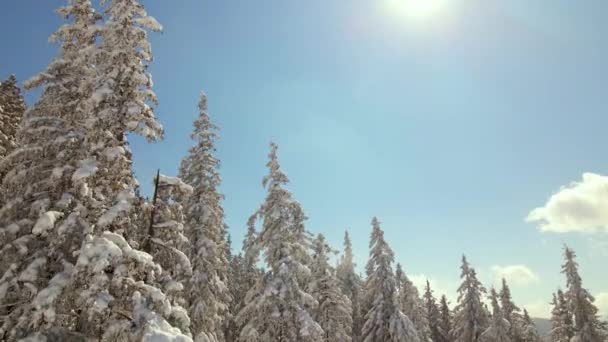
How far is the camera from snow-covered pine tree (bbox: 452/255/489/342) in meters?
45.3

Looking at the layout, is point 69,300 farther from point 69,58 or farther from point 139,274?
point 69,58

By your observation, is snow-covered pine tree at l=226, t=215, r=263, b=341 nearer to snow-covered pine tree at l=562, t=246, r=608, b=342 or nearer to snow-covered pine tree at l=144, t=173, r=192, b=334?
snow-covered pine tree at l=144, t=173, r=192, b=334

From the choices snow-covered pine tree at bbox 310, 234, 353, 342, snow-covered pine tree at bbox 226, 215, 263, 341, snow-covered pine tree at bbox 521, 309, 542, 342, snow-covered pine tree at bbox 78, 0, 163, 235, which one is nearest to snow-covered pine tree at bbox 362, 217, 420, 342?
snow-covered pine tree at bbox 310, 234, 353, 342

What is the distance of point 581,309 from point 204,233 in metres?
39.9

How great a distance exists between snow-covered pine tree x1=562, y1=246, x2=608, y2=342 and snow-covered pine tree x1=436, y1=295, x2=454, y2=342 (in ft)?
70.1

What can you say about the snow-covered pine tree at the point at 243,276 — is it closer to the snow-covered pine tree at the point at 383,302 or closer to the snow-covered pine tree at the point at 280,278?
the snow-covered pine tree at the point at 280,278

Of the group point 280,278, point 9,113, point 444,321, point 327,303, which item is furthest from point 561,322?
point 9,113

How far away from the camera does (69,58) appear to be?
1557 cm

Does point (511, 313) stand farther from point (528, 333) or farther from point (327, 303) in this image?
point (327, 303)

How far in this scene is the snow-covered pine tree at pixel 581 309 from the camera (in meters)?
41.7

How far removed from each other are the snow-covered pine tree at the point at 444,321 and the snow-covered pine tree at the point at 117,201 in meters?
59.5

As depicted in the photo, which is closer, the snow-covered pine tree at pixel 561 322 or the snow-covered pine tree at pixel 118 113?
the snow-covered pine tree at pixel 118 113

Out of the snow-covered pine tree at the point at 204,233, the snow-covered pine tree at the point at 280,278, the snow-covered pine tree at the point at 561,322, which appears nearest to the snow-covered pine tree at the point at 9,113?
the snow-covered pine tree at the point at 204,233

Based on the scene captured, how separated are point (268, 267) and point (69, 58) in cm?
1491
